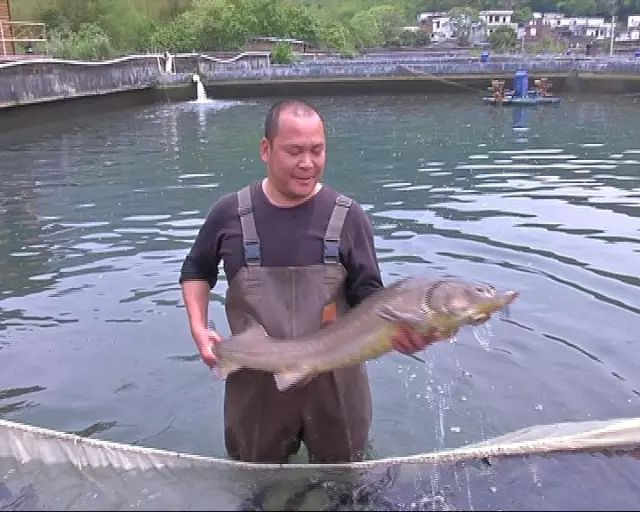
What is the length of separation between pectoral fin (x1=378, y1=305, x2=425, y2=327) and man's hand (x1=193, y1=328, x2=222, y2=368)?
2.51 feet

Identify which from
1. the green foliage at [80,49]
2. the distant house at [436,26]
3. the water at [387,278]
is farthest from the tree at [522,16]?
the water at [387,278]

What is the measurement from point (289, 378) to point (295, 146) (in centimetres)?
97

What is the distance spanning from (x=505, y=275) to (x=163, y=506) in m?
6.41

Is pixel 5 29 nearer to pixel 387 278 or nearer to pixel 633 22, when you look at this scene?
pixel 387 278

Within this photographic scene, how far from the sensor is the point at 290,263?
10.6 ft

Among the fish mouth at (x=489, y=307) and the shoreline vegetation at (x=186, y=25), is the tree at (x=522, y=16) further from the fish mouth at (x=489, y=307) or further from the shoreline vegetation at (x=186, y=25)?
the fish mouth at (x=489, y=307)

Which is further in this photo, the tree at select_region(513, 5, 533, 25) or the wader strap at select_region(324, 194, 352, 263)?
the tree at select_region(513, 5, 533, 25)

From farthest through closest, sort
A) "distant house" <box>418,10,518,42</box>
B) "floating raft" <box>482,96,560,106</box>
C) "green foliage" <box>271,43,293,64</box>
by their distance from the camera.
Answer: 1. "distant house" <box>418,10,518,42</box>
2. "green foliage" <box>271,43,293,64</box>
3. "floating raft" <box>482,96,560,106</box>

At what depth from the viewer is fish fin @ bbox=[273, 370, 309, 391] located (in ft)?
10.4

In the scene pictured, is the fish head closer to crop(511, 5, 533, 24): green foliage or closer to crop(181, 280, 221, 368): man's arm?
crop(181, 280, 221, 368): man's arm

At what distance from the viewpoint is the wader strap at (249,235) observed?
3.23 m

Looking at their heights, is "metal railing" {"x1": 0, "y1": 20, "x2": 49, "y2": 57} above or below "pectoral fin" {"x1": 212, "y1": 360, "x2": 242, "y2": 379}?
above

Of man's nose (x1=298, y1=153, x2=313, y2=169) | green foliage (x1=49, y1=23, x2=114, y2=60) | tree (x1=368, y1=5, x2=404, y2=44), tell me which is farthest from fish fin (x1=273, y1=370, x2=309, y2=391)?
tree (x1=368, y1=5, x2=404, y2=44)

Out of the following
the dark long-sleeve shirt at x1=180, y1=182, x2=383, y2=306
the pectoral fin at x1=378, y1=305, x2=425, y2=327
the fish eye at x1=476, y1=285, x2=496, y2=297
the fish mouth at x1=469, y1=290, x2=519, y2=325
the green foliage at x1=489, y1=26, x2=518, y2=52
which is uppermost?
the dark long-sleeve shirt at x1=180, y1=182, x2=383, y2=306
